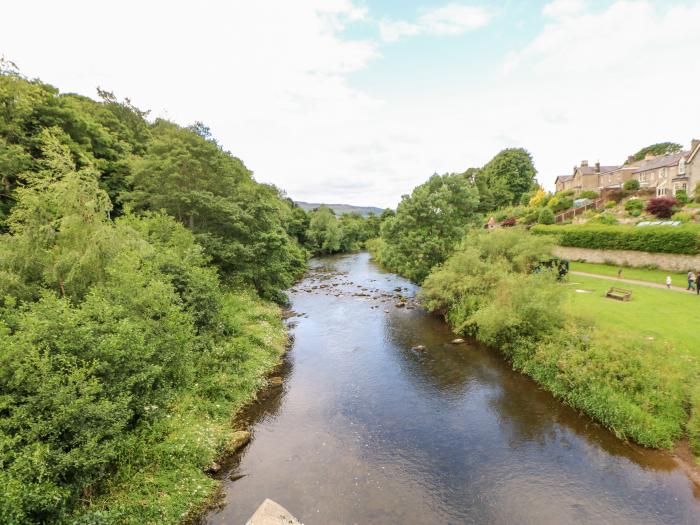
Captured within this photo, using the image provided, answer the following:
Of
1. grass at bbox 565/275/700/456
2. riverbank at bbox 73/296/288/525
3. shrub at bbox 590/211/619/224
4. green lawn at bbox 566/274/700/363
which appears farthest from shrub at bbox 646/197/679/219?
riverbank at bbox 73/296/288/525

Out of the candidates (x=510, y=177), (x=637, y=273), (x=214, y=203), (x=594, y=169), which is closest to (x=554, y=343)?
(x=637, y=273)

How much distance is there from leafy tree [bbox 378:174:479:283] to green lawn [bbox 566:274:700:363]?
1289 centimetres

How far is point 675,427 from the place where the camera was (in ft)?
42.7

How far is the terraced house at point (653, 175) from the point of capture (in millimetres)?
49000

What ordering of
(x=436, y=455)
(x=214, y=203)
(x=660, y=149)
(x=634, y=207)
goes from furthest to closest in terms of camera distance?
(x=660, y=149), (x=634, y=207), (x=214, y=203), (x=436, y=455)

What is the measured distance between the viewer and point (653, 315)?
19812 millimetres

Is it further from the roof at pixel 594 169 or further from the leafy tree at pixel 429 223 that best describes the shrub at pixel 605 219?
the roof at pixel 594 169

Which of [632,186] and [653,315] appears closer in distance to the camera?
[653,315]

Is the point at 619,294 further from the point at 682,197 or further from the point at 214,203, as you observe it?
the point at 682,197

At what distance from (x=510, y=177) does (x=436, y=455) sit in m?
89.7

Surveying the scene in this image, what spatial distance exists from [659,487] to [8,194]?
1476 inches

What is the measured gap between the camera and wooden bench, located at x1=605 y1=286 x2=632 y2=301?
2312 cm

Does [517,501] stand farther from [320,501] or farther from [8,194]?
[8,194]

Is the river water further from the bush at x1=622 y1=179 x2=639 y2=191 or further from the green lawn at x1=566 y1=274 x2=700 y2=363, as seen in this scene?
the bush at x1=622 y1=179 x2=639 y2=191
